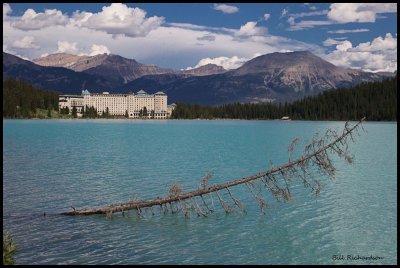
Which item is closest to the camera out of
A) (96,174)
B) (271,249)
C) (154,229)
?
(271,249)

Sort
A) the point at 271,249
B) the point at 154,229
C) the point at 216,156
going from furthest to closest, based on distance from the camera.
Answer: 1. the point at 216,156
2. the point at 154,229
3. the point at 271,249

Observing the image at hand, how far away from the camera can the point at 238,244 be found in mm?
21344

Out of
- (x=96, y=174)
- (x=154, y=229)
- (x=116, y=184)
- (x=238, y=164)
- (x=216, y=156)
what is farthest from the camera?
(x=216, y=156)

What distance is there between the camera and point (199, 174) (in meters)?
44.2

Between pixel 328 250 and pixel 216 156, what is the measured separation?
41823 mm

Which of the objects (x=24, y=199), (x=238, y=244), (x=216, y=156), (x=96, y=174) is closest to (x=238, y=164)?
(x=216, y=156)

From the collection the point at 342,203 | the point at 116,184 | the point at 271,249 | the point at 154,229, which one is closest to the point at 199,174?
the point at 116,184

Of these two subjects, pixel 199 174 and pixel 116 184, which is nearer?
pixel 116 184

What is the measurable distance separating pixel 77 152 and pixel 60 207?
3773 cm

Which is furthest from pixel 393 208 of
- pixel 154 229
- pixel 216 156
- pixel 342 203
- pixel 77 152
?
pixel 77 152

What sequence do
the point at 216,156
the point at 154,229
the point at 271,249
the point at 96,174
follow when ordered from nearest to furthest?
the point at 271,249 < the point at 154,229 < the point at 96,174 < the point at 216,156

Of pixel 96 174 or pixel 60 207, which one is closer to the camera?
pixel 60 207

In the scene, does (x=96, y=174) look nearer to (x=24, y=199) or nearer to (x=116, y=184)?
(x=116, y=184)

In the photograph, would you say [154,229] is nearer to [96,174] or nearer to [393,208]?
[393,208]
